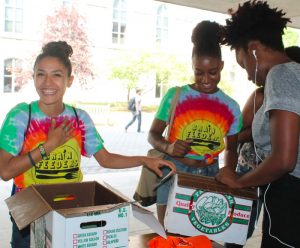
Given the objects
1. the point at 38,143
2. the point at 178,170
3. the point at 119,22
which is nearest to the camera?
the point at 38,143

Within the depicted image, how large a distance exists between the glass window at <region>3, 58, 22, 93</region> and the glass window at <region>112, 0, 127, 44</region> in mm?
5524

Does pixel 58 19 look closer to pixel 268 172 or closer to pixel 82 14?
pixel 82 14

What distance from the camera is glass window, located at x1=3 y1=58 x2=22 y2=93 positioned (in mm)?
17750

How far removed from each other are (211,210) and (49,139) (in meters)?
0.70

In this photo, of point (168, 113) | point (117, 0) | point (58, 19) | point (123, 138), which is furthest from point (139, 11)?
point (168, 113)

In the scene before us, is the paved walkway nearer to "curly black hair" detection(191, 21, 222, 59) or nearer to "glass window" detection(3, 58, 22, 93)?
"curly black hair" detection(191, 21, 222, 59)

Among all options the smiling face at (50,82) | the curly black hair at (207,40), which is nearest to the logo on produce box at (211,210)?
the smiling face at (50,82)

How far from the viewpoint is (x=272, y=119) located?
4.51 ft

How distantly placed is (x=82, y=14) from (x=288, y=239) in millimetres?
18915

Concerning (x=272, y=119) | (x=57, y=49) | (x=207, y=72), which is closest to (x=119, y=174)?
(x=207, y=72)

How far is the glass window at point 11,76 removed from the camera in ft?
58.2

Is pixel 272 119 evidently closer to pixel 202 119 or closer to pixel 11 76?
pixel 202 119

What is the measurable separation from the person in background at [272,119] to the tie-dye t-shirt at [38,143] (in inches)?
25.9

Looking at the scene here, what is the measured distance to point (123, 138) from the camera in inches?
474
